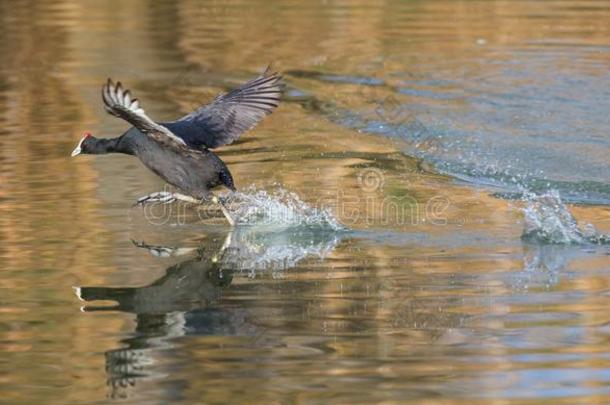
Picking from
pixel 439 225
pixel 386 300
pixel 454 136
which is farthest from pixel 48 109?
pixel 386 300

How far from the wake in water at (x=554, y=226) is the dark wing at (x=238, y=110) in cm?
171

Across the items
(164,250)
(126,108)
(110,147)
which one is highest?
(126,108)

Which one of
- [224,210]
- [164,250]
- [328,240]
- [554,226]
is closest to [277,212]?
[224,210]

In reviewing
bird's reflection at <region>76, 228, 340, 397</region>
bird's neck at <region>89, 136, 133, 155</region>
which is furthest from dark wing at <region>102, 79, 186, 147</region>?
bird's reflection at <region>76, 228, 340, 397</region>

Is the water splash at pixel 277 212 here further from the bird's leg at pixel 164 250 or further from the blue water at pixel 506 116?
the blue water at pixel 506 116

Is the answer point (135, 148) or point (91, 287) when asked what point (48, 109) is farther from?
point (91, 287)

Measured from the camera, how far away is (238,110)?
7906 mm

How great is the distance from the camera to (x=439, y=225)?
7.41 meters

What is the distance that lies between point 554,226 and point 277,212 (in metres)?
1.71

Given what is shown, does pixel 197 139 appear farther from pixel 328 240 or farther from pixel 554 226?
pixel 554 226

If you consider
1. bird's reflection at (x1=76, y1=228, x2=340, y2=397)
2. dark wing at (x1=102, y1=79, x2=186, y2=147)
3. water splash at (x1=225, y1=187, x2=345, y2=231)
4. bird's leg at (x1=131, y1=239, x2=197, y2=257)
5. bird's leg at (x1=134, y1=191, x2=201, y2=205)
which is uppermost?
dark wing at (x1=102, y1=79, x2=186, y2=147)

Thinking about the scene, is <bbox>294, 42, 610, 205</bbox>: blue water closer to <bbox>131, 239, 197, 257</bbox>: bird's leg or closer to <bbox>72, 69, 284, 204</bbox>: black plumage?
<bbox>72, 69, 284, 204</bbox>: black plumage

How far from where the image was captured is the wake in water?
6.98 meters

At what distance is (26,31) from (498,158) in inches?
340
